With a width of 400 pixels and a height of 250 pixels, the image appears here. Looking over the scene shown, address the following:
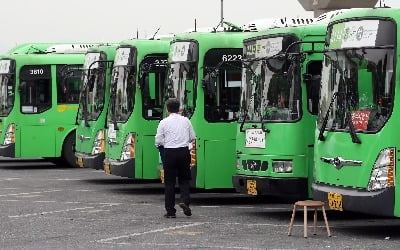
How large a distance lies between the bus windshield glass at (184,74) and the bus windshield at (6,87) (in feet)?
36.2

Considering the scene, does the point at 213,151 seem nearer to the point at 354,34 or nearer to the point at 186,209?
the point at 186,209

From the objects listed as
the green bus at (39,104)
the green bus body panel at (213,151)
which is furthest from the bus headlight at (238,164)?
the green bus at (39,104)

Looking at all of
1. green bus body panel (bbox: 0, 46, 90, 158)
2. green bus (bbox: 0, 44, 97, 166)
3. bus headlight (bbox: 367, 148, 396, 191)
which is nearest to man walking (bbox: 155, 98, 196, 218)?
bus headlight (bbox: 367, 148, 396, 191)

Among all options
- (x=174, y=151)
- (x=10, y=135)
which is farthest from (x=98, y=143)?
(x=174, y=151)

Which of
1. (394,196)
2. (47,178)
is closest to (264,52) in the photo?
(394,196)

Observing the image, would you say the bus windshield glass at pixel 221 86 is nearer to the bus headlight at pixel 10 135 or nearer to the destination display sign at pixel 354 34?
the destination display sign at pixel 354 34

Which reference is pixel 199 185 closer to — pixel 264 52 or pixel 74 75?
pixel 264 52

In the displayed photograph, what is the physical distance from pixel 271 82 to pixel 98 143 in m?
7.57

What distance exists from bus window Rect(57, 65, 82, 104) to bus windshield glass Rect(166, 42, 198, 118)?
10.1 m

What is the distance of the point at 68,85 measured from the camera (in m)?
30.2

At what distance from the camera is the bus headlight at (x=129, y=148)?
2169 centimetres

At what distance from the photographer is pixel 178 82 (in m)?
20.0

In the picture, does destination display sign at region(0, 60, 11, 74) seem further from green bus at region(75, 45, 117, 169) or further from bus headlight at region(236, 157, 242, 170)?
bus headlight at region(236, 157, 242, 170)

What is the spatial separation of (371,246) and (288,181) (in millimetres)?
3152
